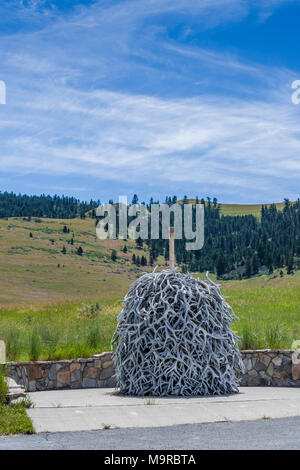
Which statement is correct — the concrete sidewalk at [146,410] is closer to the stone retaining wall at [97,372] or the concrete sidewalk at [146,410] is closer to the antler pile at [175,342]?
the antler pile at [175,342]

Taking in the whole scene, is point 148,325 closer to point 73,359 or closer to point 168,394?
point 168,394

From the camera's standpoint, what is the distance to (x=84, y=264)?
358ft

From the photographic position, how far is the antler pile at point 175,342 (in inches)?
375

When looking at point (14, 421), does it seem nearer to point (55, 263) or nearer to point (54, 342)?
point (54, 342)

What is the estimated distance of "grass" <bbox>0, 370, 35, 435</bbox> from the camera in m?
7.20

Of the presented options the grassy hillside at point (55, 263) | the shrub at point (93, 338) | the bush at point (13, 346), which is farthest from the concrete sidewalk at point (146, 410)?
the grassy hillside at point (55, 263)

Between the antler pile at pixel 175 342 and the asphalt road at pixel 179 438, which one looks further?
the antler pile at pixel 175 342

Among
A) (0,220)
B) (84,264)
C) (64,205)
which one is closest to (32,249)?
(84,264)

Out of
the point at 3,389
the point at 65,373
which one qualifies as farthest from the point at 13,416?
the point at 65,373

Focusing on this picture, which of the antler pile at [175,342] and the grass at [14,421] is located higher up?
the antler pile at [175,342]

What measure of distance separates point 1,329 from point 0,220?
120 m

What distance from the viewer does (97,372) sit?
37.4 feet

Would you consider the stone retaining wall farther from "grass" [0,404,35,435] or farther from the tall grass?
"grass" [0,404,35,435]

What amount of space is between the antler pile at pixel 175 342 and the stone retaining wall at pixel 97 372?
1334 mm
